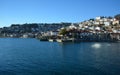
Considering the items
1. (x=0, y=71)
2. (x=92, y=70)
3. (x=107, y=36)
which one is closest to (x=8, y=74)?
(x=0, y=71)

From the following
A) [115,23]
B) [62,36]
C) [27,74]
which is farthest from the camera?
[115,23]

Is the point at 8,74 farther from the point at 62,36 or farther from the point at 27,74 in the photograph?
the point at 62,36

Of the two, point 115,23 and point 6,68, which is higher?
point 115,23

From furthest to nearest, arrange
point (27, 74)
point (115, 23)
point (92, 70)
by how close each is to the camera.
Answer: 1. point (115, 23)
2. point (92, 70)
3. point (27, 74)

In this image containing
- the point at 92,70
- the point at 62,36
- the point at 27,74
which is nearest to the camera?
the point at 27,74

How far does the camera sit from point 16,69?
30172 mm

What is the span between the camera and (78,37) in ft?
381

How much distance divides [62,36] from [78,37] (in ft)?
26.8

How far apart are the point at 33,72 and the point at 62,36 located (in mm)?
86390

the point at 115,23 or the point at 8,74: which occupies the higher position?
the point at 115,23

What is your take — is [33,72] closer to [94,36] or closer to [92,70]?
[92,70]

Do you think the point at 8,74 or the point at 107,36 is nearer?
the point at 8,74

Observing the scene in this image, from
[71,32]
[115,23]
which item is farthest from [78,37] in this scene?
[115,23]

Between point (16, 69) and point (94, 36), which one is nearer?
point (16, 69)
